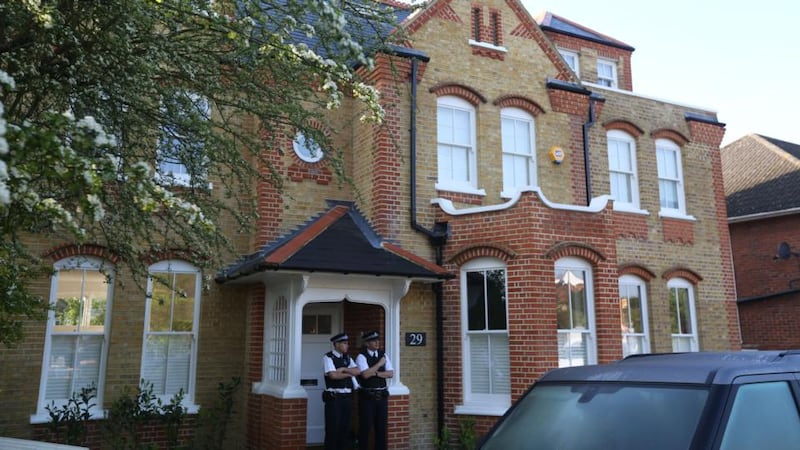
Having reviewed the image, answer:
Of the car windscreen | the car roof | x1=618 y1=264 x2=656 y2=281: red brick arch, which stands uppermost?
x1=618 y1=264 x2=656 y2=281: red brick arch

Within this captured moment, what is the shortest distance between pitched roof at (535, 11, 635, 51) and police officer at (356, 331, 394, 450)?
1125cm

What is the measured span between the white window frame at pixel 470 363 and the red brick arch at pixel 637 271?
381cm

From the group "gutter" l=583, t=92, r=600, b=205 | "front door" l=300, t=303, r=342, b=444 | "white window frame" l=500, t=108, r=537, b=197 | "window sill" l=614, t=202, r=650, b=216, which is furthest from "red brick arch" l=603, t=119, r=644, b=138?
"front door" l=300, t=303, r=342, b=444

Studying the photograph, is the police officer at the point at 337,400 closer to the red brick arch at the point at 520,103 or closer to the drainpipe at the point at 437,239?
the drainpipe at the point at 437,239

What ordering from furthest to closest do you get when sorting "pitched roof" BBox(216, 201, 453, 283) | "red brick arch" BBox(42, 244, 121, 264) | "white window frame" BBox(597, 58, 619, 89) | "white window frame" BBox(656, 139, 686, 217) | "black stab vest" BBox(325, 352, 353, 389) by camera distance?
"white window frame" BBox(597, 58, 619, 89), "white window frame" BBox(656, 139, 686, 217), "red brick arch" BBox(42, 244, 121, 264), "pitched roof" BBox(216, 201, 453, 283), "black stab vest" BBox(325, 352, 353, 389)

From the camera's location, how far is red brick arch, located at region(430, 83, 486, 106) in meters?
12.1

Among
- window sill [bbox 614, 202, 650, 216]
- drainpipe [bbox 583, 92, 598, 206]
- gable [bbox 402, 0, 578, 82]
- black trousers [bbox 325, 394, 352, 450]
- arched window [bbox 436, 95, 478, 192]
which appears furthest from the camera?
window sill [bbox 614, 202, 650, 216]

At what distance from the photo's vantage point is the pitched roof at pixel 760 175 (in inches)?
778

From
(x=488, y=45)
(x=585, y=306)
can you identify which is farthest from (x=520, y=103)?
(x=585, y=306)

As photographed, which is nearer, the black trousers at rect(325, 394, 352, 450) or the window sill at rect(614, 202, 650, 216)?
the black trousers at rect(325, 394, 352, 450)

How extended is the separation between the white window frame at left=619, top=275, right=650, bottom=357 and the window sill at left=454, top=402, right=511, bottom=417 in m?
4.00

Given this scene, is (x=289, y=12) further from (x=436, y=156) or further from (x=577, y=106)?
(x=577, y=106)

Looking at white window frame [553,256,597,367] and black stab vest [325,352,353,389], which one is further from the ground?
white window frame [553,256,597,367]

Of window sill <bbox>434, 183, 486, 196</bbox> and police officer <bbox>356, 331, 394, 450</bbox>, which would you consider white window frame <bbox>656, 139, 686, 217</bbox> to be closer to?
window sill <bbox>434, 183, 486, 196</bbox>
